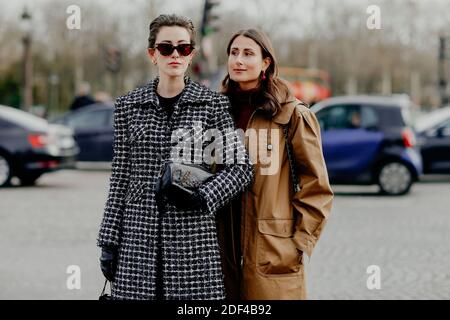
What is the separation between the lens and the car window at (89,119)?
1823 cm

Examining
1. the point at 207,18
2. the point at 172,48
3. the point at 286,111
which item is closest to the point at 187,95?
the point at 172,48

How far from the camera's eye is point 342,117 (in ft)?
46.9

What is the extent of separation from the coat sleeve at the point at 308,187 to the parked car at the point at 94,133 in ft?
48.3

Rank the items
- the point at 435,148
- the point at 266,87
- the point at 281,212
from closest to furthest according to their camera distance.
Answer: the point at 281,212, the point at 266,87, the point at 435,148

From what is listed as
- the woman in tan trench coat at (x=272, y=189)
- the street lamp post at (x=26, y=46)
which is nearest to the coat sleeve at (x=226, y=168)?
the woman in tan trench coat at (x=272, y=189)

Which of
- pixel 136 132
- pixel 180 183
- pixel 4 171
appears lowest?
pixel 4 171

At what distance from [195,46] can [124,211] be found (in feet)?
2.35

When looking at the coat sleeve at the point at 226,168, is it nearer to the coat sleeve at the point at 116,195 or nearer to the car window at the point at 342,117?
the coat sleeve at the point at 116,195

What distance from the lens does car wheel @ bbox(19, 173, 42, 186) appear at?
49.5 ft

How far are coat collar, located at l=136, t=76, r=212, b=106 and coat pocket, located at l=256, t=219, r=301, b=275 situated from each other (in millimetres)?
532

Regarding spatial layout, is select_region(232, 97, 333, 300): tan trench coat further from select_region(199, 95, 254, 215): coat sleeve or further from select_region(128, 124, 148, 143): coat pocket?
select_region(128, 124, 148, 143): coat pocket

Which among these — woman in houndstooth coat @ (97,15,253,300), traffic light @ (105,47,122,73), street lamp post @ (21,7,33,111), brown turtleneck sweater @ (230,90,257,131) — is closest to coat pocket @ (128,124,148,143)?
woman in houndstooth coat @ (97,15,253,300)

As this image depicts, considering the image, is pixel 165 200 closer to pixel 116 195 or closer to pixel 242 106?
pixel 116 195

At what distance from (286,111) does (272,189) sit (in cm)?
34
